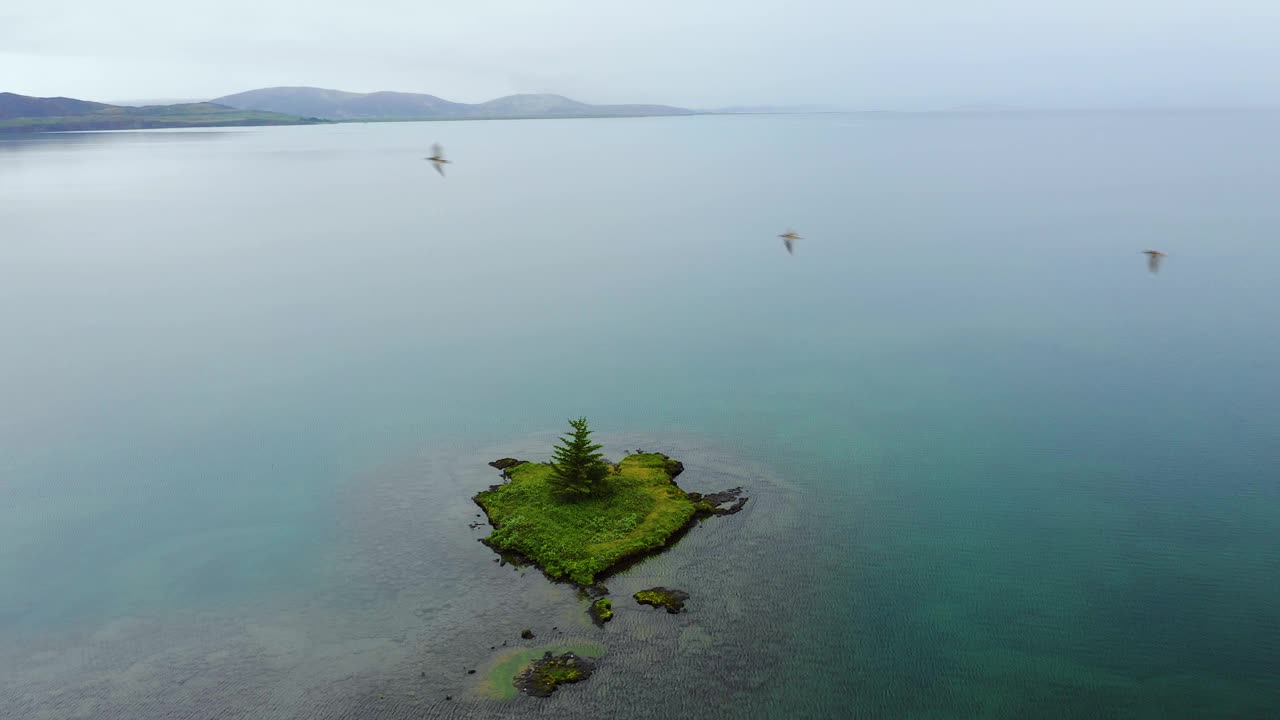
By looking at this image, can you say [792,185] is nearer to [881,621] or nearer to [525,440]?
[525,440]

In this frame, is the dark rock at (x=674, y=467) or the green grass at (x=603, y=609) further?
the dark rock at (x=674, y=467)

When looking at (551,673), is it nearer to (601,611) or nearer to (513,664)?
(513,664)

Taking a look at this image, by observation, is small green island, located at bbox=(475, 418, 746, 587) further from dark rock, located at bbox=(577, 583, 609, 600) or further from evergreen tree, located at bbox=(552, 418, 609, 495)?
dark rock, located at bbox=(577, 583, 609, 600)

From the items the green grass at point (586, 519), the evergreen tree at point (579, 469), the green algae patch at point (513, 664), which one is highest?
the evergreen tree at point (579, 469)

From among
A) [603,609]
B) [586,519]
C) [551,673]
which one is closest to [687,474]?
[586,519]

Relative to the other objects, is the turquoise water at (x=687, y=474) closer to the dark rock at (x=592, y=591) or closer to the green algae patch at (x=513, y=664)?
the green algae patch at (x=513, y=664)

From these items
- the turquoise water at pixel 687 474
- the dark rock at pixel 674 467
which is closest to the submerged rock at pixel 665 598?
the turquoise water at pixel 687 474

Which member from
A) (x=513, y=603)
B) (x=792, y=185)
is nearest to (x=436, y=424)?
(x=513, y=603)
